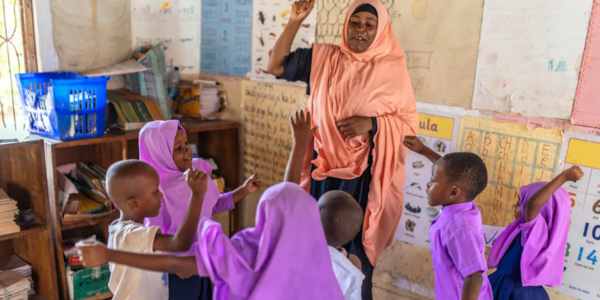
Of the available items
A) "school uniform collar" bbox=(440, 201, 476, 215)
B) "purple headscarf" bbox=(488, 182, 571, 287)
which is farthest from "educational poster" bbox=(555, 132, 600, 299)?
"school uniform collar" bbox=(440, 201, 476, 215)

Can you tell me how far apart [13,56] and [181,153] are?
1606 millimetres

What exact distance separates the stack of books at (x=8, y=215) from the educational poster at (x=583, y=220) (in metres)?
2.74

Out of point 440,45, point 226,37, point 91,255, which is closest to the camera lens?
point 91,255

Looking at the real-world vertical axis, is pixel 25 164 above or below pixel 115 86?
below

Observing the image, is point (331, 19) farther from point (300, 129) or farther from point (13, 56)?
point (13, 56)

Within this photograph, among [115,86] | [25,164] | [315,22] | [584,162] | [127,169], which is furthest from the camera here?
[115,86]

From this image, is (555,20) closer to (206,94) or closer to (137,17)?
(206,94)

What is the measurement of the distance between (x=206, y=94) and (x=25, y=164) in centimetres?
131

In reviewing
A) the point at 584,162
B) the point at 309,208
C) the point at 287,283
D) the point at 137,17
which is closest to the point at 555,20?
the point at 584,162

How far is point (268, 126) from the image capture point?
3.55 metres

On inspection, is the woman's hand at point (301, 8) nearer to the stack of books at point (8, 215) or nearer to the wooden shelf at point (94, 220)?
the wooden shelf at point (94, 220)

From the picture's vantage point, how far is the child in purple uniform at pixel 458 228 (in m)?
1.77

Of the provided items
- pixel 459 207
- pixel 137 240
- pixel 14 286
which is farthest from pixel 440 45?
pixel 14 286

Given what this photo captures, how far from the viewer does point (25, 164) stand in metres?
2.73
